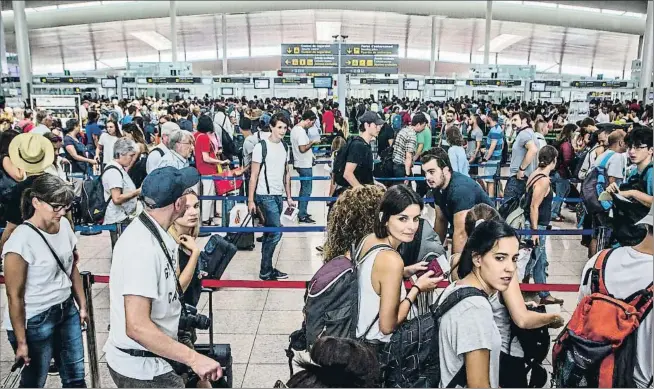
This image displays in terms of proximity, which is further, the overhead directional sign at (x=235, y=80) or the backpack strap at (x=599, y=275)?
the overhead directional sign at (x=235, y=80)

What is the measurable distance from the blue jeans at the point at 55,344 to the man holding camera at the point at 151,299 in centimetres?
81

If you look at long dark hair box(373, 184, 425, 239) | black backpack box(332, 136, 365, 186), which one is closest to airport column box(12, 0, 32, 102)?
black backpack box(332, 136, 365, 186)

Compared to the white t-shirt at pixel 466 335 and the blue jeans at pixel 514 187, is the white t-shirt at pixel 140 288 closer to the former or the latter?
the white t-shirt at pixel 466 335

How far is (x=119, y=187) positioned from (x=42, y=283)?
232 cm

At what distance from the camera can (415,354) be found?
98.3 inches

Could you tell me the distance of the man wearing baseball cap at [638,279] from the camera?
2.44 meters

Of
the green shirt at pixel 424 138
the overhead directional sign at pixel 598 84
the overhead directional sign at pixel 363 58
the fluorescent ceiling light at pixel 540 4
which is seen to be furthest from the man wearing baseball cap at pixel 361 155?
the fluorescent ceiling light at pixel 540 4

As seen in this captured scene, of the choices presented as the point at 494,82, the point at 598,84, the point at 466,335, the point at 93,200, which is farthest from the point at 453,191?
the point at 598,84

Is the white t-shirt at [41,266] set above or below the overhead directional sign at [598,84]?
below

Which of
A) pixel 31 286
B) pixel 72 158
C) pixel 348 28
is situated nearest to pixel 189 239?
pixel 31 286

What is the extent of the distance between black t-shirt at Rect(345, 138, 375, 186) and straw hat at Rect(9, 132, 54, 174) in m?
2.92

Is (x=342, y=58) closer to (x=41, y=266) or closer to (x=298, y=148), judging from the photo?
(x=298, y=148)

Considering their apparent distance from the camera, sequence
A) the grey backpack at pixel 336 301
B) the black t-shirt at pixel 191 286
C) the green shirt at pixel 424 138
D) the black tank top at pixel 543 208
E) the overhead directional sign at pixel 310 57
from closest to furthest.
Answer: the grey backpack at pixel 336 301 → the black t-shirt at pixel 191 286 → the black tank top at pixel 543 208 → the green shirt at pixel 424 138 → the overhead directional sign at pixel 310 57

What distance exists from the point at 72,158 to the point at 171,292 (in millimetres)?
8994
